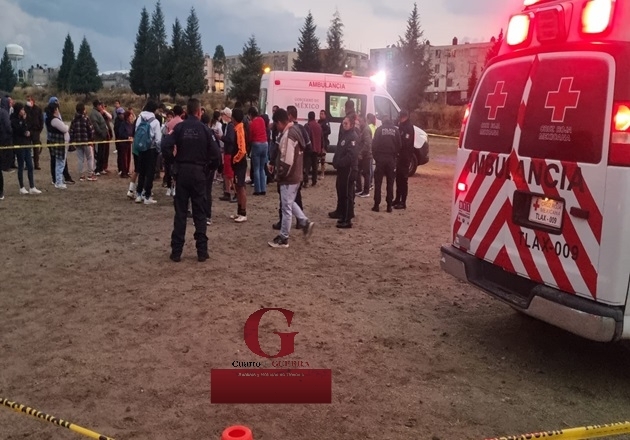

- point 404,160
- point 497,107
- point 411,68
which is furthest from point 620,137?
point 411,68

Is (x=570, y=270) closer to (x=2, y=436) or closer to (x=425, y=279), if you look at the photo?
(x=425, y=279)

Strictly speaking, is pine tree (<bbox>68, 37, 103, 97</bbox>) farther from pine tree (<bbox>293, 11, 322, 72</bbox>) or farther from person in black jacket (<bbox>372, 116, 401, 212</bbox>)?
person in black jacket (<bbox>372, 116, 401, 212</bbox>)

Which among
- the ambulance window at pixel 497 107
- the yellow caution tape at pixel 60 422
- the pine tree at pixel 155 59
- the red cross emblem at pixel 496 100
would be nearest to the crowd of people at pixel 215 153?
the ambulance window at pixel 497 107

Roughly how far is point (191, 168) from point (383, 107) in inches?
443

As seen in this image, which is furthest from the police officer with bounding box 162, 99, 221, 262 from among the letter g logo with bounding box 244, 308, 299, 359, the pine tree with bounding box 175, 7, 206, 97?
the pine tree with bounding box 175, 7, 206, 97

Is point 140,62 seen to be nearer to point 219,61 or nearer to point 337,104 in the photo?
point 219,61

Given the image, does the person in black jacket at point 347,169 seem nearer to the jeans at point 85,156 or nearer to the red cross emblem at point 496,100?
the red cross emblem at point 496,100

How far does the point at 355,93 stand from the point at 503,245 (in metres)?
12.9

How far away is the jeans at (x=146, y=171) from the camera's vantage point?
1115 centimetres

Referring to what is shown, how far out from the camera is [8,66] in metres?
92.6

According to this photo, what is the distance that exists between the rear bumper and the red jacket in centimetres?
744

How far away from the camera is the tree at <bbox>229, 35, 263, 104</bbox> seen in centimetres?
5222

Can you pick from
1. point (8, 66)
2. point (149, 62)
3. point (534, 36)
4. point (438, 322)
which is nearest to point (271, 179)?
point (438, 322)

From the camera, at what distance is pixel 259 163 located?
1272 cm
